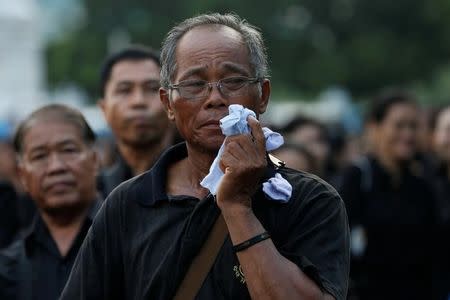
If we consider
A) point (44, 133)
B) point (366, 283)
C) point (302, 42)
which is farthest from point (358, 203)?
point (302, 42)

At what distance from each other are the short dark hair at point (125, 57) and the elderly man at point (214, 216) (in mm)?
3428

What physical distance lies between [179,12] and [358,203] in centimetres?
4445

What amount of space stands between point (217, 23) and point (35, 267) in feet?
6.36

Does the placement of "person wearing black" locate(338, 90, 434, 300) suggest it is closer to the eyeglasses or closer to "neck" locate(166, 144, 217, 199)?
"neck" locate(166, 144, 217, 199)

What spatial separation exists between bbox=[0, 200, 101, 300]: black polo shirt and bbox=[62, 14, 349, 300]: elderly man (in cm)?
135

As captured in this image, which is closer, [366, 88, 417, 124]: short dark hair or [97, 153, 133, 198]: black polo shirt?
[97, 153, 133, 198]: black polo shirt

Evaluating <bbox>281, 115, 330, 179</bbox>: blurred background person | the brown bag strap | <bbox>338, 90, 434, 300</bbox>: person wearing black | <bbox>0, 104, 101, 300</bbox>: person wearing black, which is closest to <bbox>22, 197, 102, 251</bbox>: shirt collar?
<bbox>0, 104, 101, 300</bbox>: person wearing black

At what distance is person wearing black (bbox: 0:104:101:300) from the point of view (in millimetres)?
5746

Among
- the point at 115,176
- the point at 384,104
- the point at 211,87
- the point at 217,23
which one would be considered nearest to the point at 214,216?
the point at 211,87

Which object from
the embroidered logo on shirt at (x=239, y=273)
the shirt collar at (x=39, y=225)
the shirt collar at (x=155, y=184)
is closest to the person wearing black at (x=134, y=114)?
the shirt collar at (x=39, y=225)

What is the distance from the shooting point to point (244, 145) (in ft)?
12.9

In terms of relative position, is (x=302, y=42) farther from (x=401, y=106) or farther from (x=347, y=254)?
(x=347, y=254)

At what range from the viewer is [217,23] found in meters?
4.36

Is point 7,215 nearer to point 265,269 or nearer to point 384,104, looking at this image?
point 384,104
